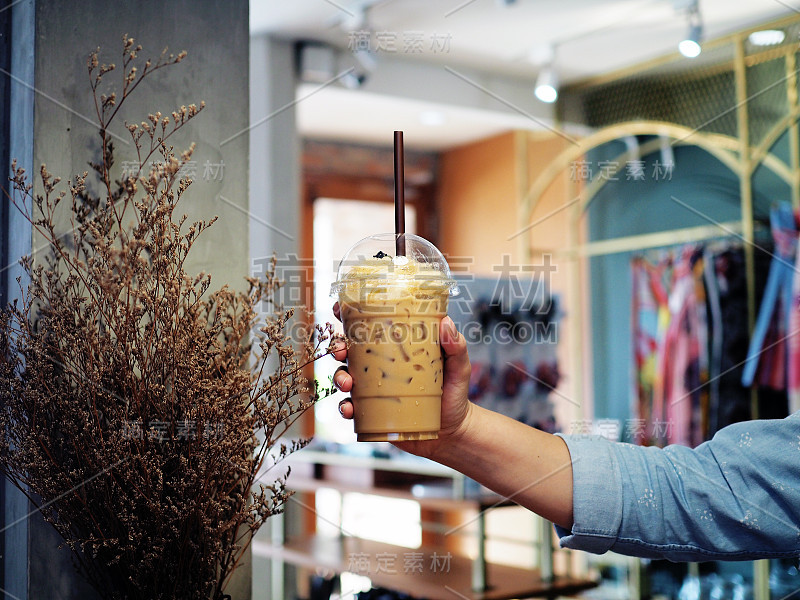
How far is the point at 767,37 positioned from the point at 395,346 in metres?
3.66

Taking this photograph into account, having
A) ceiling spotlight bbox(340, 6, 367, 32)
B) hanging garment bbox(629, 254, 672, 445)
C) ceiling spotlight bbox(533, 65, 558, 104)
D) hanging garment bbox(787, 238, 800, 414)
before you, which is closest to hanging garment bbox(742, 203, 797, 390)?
hanging garment bbox(787, 238, 800, 414)

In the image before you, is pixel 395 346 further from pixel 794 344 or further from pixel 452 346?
pixel 794 344

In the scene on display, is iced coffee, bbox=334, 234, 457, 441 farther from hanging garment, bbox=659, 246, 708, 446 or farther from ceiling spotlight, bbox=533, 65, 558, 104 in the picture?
ceiling spotlight, bbox=533, 65, 558, 104

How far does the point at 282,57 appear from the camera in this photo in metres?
4.29

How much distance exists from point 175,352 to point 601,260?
173 inches

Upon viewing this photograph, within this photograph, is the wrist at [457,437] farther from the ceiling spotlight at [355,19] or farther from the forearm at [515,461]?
the ceiling spotlight at [355,19]

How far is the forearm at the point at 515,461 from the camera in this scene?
124cm

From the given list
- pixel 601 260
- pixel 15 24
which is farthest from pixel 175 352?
pixel 601 260

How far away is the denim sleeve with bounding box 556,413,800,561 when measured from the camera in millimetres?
1186

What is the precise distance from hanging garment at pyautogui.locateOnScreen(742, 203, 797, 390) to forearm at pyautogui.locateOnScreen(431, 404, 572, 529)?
2.88 m

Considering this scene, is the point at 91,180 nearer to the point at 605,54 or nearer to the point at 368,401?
the point at 368,401

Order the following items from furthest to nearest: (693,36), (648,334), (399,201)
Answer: (648,334) < (693,36) < (399,201)

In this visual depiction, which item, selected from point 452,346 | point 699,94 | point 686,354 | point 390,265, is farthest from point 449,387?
point 699,94

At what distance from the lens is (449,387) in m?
1.19
